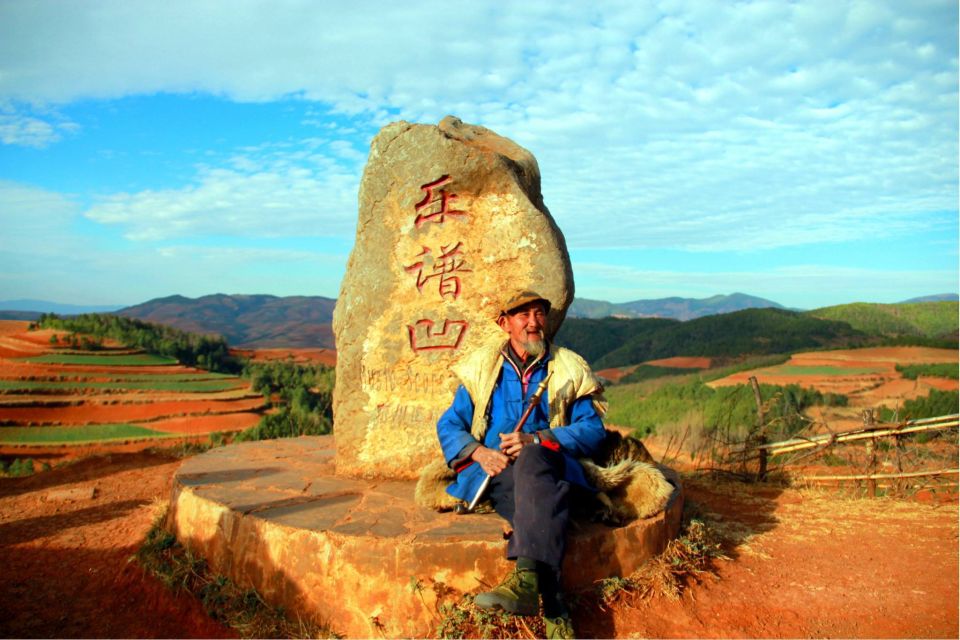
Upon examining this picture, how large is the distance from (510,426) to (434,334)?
4.18ft

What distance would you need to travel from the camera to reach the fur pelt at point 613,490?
3.39 meters

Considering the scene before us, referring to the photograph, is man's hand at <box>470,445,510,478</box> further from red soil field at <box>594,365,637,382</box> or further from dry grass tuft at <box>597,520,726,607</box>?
red soil field at <box>594,365,637,382</box>

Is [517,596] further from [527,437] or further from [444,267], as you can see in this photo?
[444,267]

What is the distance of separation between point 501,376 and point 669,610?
1.41 metres

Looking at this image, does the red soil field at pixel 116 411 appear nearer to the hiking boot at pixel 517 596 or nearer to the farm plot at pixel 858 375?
the hiking boot at pixel 517 596

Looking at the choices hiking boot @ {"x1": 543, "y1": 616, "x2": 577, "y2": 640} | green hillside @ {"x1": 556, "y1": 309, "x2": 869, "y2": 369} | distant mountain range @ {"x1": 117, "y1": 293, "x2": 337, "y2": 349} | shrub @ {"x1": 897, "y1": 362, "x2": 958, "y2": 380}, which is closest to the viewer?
hiking boot @ {"x1": 543, "y1": 616, "x2": 577, "y2": 640}

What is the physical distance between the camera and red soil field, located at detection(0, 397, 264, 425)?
830 cm

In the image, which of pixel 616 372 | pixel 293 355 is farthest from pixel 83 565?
pixel 616 372

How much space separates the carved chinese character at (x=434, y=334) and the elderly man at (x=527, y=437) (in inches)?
34.9

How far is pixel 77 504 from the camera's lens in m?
5.66

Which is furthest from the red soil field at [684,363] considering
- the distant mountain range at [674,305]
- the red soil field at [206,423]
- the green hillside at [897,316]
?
the distant mountain range at [674,305]

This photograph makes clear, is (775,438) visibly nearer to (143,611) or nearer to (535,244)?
(535,244)

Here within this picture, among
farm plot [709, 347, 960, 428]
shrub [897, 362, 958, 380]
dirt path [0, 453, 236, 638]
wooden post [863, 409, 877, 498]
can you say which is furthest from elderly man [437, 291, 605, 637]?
shrub [897, 362, 958, 380]

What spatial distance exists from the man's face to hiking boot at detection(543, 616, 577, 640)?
1344mm
